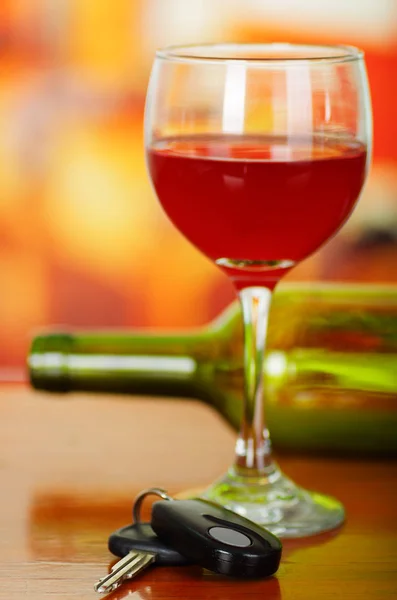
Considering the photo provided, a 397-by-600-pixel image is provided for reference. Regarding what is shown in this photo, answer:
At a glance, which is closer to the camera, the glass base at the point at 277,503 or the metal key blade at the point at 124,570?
the metal key blade at the point at 124,570

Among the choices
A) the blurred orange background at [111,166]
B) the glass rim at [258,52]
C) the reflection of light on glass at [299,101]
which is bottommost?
the blurred orange background at [111,166]

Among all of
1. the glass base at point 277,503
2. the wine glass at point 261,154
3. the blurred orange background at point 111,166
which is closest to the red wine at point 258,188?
the wine glass at point 261,154

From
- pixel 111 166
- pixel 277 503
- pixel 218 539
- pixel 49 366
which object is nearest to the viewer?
pixel 218 539

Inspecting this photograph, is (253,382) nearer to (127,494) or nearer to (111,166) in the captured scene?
(127,494)

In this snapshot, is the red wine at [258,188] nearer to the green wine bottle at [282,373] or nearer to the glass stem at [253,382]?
the glass stem at [253,382]

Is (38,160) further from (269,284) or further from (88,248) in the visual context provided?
(269,284)

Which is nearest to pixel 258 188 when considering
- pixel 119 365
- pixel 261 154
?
pixel 261 154

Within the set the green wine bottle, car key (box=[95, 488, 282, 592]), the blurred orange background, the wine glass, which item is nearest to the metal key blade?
car key (box=[95, 488, 282, 592])
